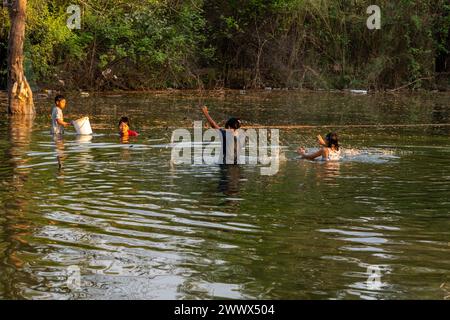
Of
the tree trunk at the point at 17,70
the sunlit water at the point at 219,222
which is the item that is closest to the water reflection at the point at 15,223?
the sunlit water at the point at 219,222

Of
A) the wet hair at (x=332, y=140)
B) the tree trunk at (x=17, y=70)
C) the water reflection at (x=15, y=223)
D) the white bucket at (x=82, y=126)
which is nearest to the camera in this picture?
the water reflection at (x=15, y=223)

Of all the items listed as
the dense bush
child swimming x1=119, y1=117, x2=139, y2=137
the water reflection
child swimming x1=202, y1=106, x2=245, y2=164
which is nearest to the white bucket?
child swimming x1=119, y1=117, x2=139, y2=137

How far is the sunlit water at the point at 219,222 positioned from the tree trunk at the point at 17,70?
18.6 ft

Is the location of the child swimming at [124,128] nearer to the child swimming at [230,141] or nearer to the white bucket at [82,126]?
the white bucket at [82,126]

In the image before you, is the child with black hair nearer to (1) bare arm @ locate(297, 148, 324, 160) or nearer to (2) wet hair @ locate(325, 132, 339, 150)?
(1) bare arm @ locate(297, 148, 324, 160)

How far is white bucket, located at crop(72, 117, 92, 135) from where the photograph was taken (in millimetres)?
22672

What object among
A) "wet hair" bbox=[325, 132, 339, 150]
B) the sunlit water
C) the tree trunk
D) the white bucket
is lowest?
the sunlit water

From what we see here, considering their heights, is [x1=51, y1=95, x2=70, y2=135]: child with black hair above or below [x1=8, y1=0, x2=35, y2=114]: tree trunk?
below

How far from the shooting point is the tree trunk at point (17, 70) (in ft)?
92.3

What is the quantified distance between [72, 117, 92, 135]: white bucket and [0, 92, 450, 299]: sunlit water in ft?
1.33

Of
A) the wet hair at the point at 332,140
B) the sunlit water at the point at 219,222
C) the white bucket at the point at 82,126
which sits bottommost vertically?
the sunlit water at the point at 219,222

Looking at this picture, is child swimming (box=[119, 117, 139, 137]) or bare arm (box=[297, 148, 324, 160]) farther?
child swimming (box=[119, 117, 139, 137])
